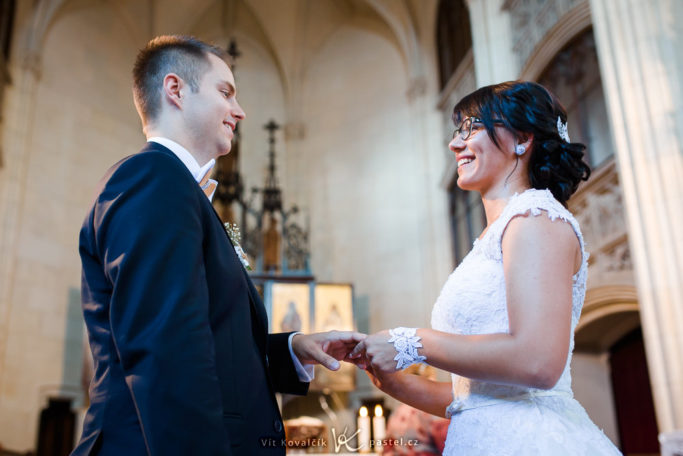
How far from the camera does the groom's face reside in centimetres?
199

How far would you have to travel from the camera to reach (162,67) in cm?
203

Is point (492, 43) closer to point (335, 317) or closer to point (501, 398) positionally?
point (335, 317)

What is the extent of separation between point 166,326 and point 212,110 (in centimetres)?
79

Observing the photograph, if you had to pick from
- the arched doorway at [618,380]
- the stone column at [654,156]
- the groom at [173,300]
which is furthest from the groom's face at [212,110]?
the arched doorway at [618,380]

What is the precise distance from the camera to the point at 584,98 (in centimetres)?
870

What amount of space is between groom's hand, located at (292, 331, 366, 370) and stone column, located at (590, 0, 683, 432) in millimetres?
4301

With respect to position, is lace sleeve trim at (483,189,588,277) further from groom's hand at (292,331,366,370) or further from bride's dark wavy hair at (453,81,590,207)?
groom's hand at (292,331,366,370)

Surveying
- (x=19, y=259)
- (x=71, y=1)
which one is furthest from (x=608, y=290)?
(x=71, y=1)

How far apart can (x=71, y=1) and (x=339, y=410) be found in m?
9.50

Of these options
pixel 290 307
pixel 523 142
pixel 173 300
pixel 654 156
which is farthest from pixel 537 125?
pixel 290 307

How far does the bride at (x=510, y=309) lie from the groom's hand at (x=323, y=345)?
5 centimetres

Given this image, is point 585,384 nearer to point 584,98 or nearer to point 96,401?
point 584,98

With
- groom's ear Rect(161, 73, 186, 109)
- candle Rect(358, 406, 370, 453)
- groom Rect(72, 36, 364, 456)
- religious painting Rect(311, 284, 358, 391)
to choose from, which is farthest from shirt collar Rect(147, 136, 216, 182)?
religious painting Rect(311, 284, 358, 391)

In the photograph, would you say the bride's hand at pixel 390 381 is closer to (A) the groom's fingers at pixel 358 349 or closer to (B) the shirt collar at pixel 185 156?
(A) the groom's fingers at pixel 358 349
